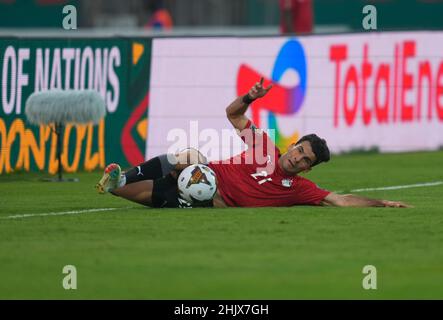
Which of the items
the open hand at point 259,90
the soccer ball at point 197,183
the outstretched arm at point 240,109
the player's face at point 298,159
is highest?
the open hand at point 259,90

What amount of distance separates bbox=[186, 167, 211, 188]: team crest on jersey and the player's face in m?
0.80

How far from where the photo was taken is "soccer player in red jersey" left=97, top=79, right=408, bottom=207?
13.9 meters

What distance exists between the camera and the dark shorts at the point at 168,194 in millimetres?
14273

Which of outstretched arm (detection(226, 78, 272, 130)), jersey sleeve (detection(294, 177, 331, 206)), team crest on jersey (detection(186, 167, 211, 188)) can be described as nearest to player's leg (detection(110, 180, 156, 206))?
team crest on jersey (detection(186, 167, 211, 188))

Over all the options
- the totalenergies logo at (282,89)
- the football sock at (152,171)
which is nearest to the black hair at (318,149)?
the football sock at (152,171)

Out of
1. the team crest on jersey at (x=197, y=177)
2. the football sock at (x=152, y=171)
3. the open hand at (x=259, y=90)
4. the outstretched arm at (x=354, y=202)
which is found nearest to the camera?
the open hand at (x=259, y=90)

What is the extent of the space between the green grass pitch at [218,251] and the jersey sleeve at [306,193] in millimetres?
120

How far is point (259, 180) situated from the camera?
1413 centimetres

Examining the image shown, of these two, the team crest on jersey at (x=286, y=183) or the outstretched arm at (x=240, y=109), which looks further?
the team crest on jersey at (x=286, y=183)

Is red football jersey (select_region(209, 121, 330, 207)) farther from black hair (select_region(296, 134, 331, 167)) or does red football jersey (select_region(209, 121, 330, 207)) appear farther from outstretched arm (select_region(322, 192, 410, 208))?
black hair (select_region(296, 134, 331, 167))

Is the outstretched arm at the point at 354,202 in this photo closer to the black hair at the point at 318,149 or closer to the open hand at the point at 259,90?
the black hair at the point at 318,149

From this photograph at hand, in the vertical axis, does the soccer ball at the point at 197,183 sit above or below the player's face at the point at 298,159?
below

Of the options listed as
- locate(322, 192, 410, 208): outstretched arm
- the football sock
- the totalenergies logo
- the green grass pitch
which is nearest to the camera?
the green grass pitch

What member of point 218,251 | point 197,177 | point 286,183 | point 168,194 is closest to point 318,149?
point 286,183
